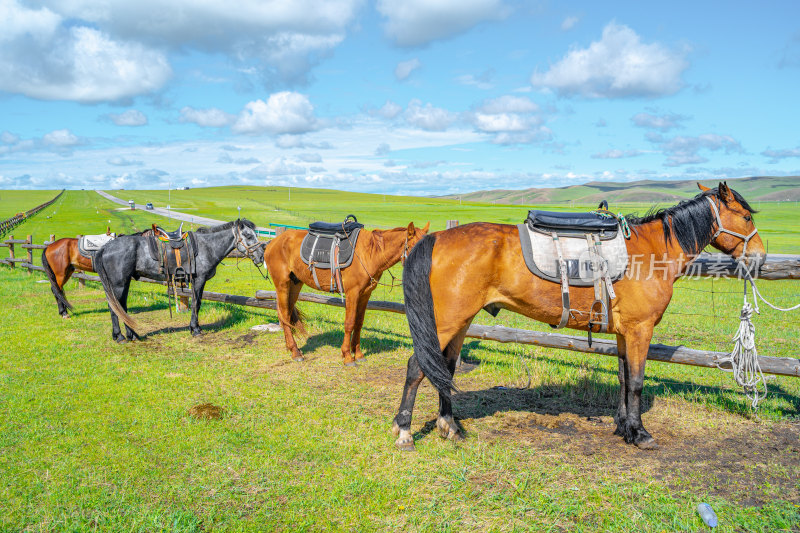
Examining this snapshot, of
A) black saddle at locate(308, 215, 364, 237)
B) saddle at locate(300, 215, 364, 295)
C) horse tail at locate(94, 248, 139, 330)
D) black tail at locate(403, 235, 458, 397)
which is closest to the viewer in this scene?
black tail at locate(403, 235, 458, 397)

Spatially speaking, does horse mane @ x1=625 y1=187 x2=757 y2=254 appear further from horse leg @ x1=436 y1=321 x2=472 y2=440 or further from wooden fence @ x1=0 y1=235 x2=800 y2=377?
horse leg @ x1=436 y1=321 x2=472 y2=440

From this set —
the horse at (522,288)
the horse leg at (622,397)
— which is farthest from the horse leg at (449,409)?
the horse leg at (622,397)

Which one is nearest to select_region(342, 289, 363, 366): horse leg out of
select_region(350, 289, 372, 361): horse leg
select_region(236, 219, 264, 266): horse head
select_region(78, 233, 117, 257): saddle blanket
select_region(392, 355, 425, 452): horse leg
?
select_region(350, 289, 372, 361): horse leg

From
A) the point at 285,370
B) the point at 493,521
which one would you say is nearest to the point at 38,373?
the point at 285,370

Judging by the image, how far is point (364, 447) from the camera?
15.3 ft

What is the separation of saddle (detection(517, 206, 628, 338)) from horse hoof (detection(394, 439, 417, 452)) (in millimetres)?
1945

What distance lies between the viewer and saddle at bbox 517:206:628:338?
15.3ft

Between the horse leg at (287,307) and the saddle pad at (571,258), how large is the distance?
4675 millimetres

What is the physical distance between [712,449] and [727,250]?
2.05 metres

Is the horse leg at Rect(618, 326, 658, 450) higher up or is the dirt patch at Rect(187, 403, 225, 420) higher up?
the horse leg at Rect(618, 326, 658, 450)

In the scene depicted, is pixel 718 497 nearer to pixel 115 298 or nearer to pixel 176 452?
pixel 176 452

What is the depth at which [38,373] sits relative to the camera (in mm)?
6969

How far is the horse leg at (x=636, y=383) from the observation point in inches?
184

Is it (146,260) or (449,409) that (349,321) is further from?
(146,260)
